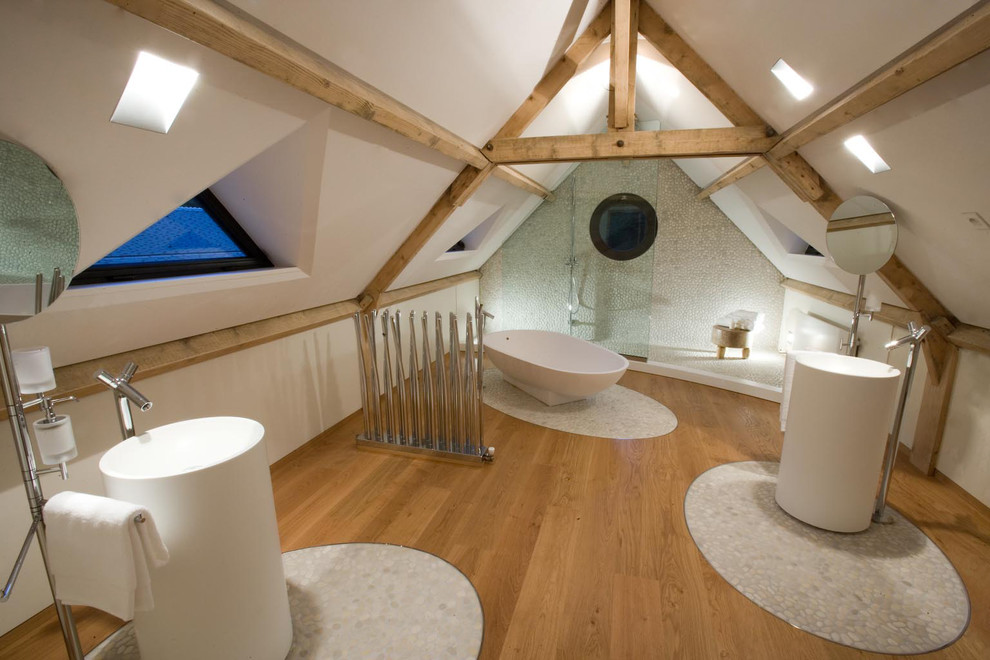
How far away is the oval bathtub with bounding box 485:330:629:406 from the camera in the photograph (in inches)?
138

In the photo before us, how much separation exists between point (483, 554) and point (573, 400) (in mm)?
1958

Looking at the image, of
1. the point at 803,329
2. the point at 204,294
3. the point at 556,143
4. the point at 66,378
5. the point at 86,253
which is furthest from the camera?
the point at 803,329

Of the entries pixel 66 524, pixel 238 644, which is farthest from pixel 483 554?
pixel 66 524

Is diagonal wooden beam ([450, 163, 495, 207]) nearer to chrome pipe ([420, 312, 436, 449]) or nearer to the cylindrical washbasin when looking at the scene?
chrome pipe ([420, 312, 436, 449])

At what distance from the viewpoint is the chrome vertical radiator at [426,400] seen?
2852 millimetres

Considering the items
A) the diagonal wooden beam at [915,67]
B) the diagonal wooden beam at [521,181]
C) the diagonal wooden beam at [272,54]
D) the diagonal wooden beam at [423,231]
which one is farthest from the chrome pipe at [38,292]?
the diagonal wooden beam at [521,181]

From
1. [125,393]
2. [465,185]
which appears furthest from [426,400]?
[125,393]

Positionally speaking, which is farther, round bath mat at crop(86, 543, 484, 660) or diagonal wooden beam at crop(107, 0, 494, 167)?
round bath mat at crop(86, 543, 484, 660)

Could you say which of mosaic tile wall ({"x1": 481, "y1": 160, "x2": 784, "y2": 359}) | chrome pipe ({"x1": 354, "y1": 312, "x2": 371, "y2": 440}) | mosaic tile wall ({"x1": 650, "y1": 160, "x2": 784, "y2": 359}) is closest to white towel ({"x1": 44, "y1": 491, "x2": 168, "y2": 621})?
chrome pipe ({"x1": 354, "y1": 312, "x2": 371, "y2": 440})

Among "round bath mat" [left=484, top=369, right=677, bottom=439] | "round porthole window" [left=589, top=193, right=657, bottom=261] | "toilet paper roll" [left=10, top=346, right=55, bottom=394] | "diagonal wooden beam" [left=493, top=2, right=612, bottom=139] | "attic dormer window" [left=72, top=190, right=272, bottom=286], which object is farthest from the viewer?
"round porthole window" [left=589, top=193, right=657, bottom=261]

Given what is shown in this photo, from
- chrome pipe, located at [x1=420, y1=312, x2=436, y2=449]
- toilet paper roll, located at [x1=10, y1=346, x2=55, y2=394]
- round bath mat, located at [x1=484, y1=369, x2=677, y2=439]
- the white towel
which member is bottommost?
round bath mat, located at [x1=484, y1=369, x2=677, y2=439]

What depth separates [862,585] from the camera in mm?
1911

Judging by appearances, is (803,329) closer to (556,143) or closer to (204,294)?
(556,143)

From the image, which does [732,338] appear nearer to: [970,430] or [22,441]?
[970,430]
